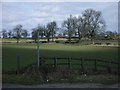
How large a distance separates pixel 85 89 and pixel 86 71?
712 cm

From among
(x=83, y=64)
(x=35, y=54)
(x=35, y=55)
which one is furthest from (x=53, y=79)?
(x=35, y=54)

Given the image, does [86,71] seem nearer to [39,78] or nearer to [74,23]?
[39,78]

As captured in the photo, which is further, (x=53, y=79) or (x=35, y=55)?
(x=35, y=55)

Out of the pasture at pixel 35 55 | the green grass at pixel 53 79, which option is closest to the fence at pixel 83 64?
the green grass at pixel 53 79

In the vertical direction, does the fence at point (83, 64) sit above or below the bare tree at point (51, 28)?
below

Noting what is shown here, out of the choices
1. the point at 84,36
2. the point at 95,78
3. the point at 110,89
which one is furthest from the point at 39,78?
the point at 84,36

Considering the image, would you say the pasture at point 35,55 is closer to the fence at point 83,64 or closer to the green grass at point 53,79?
the fence at point 83,64

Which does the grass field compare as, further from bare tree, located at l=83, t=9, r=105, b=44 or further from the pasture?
bare tree, located at l=83, t=9, r=105, b=44

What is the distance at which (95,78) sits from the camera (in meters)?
19.2

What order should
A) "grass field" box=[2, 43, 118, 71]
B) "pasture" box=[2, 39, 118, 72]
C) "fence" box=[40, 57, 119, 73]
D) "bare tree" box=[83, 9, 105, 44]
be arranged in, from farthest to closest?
"bare tree" box=[83, 9, 105, 44] < "grass field" box=[2, 43, 118, 71] < "pasture" box=[2, 39, 118, 72] < "fence" box=[40, 57, 119, 73]

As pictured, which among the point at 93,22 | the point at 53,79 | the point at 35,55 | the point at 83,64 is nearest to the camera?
the point at 53,79

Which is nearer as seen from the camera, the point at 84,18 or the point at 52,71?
the point at 52,71

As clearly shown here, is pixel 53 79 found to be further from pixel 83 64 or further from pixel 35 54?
pixel 35 54

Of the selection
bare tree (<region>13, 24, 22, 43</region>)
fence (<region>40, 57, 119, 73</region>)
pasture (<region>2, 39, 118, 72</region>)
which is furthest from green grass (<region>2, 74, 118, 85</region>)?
bare tree (<region>13, 24, 22, 43</region>)
